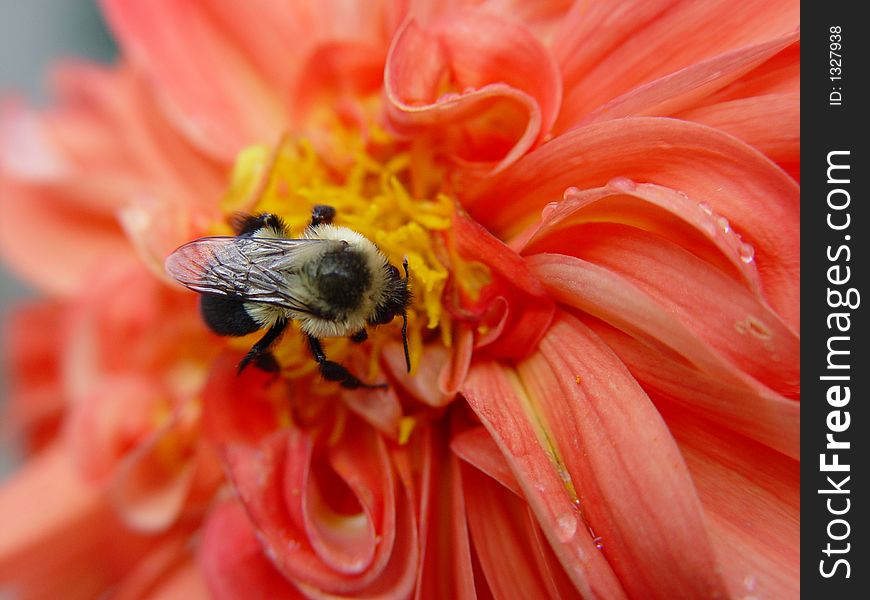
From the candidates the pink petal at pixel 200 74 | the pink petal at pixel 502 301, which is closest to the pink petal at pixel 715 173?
the pink petal at pixel 502 301

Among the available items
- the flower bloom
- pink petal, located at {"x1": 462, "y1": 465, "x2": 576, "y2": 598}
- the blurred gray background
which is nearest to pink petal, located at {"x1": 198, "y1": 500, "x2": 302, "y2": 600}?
the flower bloom

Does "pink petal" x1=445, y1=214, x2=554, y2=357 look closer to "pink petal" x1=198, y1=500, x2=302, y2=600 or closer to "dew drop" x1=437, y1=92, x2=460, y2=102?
"dew drop" x1=437, y1=92, x2=460, y2=102

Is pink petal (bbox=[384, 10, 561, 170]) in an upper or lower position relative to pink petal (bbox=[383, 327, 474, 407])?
upper

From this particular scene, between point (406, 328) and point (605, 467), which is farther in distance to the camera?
point (406, 328)

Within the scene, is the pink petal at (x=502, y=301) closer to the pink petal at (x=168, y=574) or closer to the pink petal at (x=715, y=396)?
the pink petal at (x=715, y=396)

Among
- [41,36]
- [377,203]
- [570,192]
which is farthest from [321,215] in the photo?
[41,36]

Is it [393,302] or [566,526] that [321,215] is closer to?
[393,302]
